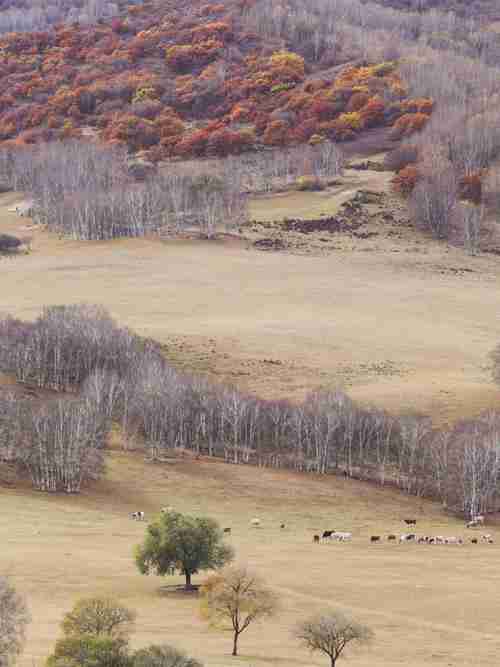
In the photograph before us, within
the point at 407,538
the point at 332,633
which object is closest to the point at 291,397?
the point at 407,538

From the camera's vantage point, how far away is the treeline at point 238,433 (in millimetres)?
72062

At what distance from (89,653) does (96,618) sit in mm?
3541

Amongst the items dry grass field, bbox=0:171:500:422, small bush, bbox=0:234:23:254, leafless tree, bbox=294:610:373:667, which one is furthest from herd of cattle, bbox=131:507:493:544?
small bush, bbox=0:234:23:254

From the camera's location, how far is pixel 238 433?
82.1 m

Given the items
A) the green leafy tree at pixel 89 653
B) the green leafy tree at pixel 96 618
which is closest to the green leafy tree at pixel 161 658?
the green leafy tree at pixel 89 653

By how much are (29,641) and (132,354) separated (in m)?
53.1

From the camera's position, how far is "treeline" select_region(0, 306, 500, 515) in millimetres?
72062

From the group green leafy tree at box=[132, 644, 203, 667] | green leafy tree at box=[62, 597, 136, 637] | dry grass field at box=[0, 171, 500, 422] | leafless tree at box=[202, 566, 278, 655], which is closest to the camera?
green leafy tree at box=[132, 644, 203, 667]

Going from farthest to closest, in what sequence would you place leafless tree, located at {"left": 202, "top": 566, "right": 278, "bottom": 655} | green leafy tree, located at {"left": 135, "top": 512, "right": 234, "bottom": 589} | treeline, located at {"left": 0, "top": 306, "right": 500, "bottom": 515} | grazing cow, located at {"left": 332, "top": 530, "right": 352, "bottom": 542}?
treeline, located at {"left": 0, "top": 306, "right": 500, "bottom": 515}, grazing cow, located at {"left": 332, "top": 530, "right": 352, "bottom": 542}, green leafy tree, located at {"left": 135, "top": 512, "right": 234, "bottom": 589}, leafless tree, located at {"left": 202, "top": 566, "right": 278, "bottom": 655}

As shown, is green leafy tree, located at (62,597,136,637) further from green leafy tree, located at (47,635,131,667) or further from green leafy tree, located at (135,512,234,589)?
green leafy tree, located at (135,512,234,589)

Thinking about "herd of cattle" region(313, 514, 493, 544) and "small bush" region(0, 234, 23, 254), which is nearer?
"herd of cattle" region(313, 514, 493, 544)

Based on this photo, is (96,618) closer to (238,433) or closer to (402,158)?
(238,433)

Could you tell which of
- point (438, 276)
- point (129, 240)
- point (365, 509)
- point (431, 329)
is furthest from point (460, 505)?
point (129, 240)

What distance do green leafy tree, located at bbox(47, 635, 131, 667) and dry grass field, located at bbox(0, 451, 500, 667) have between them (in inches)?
152
